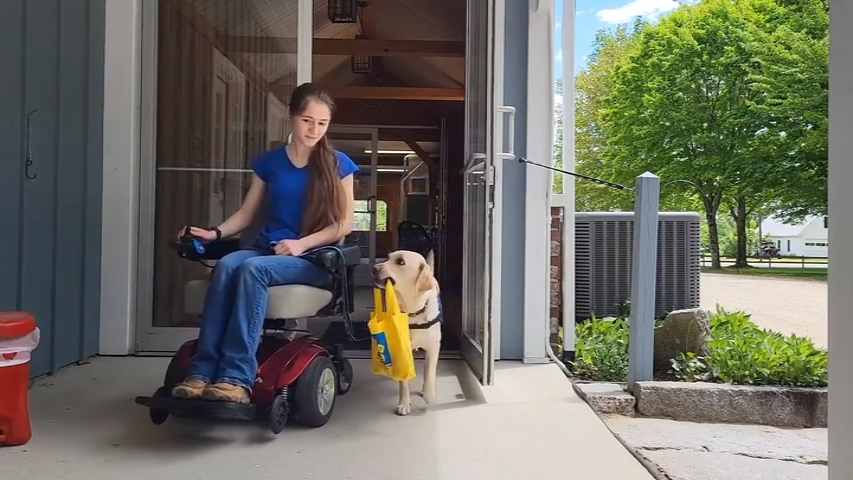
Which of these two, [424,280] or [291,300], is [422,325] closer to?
[424,280]

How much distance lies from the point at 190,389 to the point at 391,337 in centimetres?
70

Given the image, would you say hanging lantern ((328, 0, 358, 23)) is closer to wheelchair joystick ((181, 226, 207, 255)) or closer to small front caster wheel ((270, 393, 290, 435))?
wheelchair joystick ((181, 226, 207, 255))

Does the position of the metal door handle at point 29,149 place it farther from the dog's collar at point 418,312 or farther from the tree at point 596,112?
the tree at point 596,112

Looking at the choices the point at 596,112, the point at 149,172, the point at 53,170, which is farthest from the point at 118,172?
the point at 596,112

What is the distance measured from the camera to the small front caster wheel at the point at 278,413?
2.06m

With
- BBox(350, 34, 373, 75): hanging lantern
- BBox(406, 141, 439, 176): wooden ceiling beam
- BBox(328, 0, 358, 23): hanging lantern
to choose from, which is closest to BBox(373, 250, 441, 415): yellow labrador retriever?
BBox(328, 0, 358, 23): hanging lantern

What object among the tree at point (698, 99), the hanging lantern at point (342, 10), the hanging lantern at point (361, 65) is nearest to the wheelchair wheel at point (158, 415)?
the hanging lantern at point (342, 10)

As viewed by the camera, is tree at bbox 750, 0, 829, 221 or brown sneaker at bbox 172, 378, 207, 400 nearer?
brown sneaker at bbox 172, 378, 207, 400

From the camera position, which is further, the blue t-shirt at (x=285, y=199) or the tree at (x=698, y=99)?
the tree at (x=698, y=99)

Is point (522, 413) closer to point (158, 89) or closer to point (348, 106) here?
point (158, 89)

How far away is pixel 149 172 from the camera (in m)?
3.42

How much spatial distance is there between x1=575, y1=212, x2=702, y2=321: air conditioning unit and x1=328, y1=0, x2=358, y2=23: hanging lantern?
2629 millimetres

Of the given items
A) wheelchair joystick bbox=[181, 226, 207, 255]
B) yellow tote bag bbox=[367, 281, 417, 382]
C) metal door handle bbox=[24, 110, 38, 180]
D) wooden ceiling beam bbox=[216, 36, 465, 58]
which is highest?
wooden ceiling beam bbox=[216, 36, 465, 58]

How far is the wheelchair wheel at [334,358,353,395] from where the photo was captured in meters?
2.66
